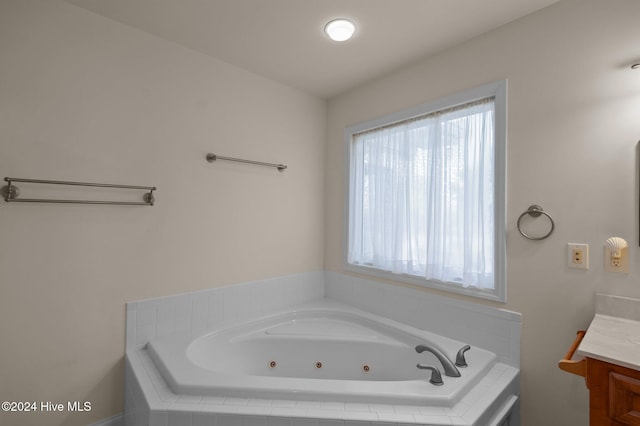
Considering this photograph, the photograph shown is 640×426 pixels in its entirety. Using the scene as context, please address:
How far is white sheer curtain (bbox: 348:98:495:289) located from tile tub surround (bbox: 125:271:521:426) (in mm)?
224

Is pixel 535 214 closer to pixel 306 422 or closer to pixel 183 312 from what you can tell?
pixel 306 422

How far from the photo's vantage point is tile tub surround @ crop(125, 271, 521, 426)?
1.24 m

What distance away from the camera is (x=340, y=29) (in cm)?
176

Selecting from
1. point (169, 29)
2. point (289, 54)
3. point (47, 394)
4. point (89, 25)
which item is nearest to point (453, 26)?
point (289, 54)

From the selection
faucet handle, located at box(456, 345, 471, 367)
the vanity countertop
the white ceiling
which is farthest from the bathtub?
the white ceiling

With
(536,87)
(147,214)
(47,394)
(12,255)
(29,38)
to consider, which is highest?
(29,38)

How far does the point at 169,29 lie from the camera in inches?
71.8

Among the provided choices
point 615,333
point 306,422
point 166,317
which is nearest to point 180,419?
point 306,422

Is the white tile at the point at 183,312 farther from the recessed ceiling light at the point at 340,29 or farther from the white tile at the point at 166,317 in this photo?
the recessed ceiling light at the point at 340,29

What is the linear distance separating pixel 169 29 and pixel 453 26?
5.59 feet

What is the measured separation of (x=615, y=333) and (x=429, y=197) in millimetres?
1147

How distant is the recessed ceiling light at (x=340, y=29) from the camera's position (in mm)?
1726

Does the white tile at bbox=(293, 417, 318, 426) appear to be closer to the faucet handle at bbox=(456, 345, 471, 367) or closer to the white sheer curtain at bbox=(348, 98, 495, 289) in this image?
the faucet handle at bbox=(456, 345, 471, 367)

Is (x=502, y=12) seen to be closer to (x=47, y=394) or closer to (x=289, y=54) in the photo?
(x=289, y=54)
